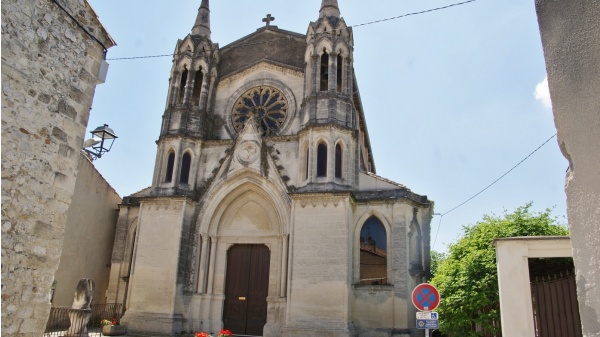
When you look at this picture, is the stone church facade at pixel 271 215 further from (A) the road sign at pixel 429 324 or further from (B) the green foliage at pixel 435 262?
(A) the road sign at pixel 429 324

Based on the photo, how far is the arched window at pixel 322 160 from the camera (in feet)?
57.6

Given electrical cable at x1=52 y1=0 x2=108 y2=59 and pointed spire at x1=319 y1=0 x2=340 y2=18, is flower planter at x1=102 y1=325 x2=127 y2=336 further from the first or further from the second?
pointed spire at x1=319 y1=0 x2=340 y2=18

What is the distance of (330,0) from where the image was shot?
2095cm

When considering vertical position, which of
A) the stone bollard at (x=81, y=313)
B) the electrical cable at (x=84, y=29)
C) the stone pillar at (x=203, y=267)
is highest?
the electrical cable at (x=84, y=29)

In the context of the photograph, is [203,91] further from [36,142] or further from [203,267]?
[36,142]

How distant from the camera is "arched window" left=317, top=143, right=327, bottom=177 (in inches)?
691

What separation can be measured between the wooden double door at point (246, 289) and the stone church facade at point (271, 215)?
0.04 metres

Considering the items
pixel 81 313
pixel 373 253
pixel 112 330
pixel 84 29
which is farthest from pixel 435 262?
pixel 84 29

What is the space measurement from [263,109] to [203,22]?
216 inches

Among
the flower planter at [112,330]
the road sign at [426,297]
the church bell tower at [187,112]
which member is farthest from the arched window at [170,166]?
the road sign at [426,297]

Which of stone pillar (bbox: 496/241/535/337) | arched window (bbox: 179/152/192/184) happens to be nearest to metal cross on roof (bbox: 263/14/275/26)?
arched window (bbox: 179/152/192/184)

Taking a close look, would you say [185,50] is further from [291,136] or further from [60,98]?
[60,98]

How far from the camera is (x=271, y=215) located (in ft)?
60.3

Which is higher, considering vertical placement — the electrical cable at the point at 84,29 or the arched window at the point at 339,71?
the arched window at the point at 339,71
